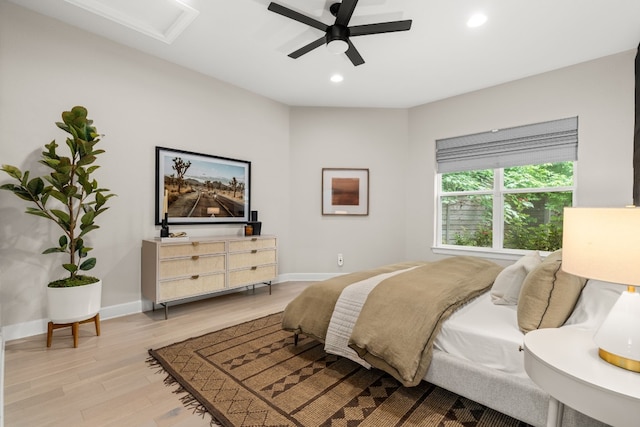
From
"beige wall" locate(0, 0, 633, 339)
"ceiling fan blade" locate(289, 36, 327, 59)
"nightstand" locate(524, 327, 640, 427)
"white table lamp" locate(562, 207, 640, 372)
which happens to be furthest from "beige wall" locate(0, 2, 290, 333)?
"white table lamp" locate(562, 207, 640, 372)

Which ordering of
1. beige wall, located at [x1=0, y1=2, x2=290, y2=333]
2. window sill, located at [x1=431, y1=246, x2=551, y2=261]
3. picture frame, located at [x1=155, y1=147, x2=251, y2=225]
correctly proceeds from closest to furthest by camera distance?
beige wall, located at [x1=0, y1=2, x2=290, y2=333] < picture frame, located at [x1=155, y1=147, x2=251, y2=225] < window sill, located at [x1=431, y1=246, x2=551, y2=261]

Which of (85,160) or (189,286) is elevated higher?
(85,160)

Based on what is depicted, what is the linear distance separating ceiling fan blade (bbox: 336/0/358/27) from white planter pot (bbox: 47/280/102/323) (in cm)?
283

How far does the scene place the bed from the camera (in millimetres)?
1445

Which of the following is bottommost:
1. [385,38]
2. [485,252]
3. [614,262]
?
[485,252]

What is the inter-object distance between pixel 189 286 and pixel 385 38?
10.1 ft

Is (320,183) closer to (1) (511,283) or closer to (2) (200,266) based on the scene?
(2) (200,266)

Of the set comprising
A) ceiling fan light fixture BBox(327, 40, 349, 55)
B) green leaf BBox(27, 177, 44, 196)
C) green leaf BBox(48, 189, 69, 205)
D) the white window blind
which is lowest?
green leaf BBox(48, 189, 69, 205)

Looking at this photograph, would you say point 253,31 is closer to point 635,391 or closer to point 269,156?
point 269,156

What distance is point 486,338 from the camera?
152cm

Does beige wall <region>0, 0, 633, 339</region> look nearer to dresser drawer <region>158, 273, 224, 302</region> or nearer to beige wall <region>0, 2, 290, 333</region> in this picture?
beige wall <region>0, 2, 290, 333</region>

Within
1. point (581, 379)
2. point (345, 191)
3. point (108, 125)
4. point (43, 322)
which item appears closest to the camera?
point (581, 379)

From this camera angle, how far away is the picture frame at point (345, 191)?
15.3ft

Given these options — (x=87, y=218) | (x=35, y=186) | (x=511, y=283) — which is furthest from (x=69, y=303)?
(x=511, y=283)
